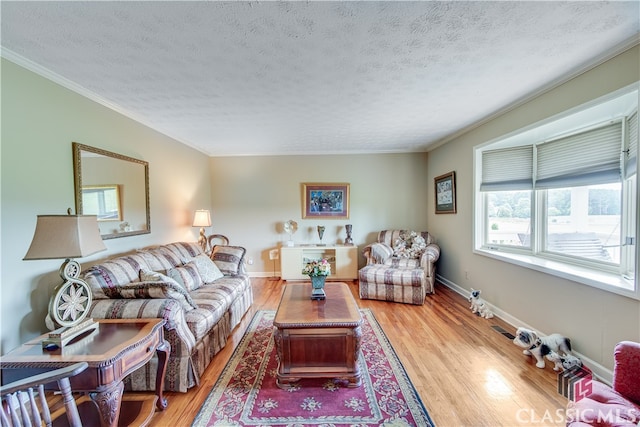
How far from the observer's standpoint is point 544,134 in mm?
2617

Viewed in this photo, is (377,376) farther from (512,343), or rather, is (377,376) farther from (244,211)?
(244,211)

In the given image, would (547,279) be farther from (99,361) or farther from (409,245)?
(99,361)

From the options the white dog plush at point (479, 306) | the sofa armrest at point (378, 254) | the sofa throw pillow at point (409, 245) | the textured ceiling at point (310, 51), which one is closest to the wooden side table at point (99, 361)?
the textured ceiling at point (310, 51)

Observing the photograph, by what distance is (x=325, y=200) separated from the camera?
4797 mm

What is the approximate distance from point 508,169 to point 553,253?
3.56 ft

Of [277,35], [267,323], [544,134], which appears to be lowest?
[267,323]

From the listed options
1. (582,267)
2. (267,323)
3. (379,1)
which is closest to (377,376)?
(267,323)

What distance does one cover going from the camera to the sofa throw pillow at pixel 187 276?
2529 millimetres

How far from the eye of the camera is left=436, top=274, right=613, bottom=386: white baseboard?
182cm

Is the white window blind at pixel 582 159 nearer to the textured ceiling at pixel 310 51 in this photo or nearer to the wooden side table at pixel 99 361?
the textured ceiling at pixel 310 51

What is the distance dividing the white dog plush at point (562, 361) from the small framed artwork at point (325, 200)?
3.29 metres

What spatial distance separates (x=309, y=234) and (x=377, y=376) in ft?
10.2

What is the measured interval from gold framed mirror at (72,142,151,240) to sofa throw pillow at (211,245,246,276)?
88 centimetres

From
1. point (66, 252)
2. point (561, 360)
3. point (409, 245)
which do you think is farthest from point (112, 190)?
point (561, 360)
